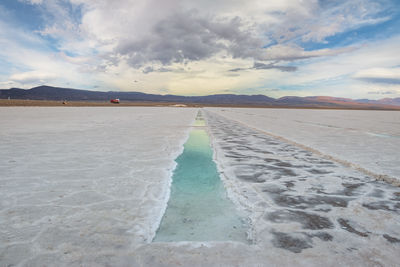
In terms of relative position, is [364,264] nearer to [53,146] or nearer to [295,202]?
[295,202]

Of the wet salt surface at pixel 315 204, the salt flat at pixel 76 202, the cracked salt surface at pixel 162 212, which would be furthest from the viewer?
the wet salt surface at pixel 315 204

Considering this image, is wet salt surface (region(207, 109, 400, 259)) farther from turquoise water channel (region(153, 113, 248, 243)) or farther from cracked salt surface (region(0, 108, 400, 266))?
turquoise water channel (region(153, 113, 248, 243))

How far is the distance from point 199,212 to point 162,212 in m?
0.41

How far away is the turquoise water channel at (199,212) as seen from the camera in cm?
234

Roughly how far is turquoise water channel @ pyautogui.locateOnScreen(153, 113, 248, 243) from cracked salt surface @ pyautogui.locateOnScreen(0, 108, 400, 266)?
0.12 metres

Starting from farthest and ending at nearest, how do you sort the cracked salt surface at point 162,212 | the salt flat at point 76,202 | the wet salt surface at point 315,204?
the wet salt surface at point 315,204, the salt flat at point 76,202, the cracked salt surface at point 162,212

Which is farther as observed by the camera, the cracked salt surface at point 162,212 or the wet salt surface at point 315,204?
the wet salt surface at point 315,204

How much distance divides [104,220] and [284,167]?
137 inches

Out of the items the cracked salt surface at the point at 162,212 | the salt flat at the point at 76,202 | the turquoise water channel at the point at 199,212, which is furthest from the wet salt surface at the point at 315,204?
the salt flat at the point at 76,202

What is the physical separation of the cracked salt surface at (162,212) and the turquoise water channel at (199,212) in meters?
0.12

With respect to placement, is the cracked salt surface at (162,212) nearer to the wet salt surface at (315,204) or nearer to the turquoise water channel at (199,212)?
the wet salt surface at (315,204)

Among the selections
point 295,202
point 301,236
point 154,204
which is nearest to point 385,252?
point 301,236

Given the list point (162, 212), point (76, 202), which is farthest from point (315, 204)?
point (76, 202)

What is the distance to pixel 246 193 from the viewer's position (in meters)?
3.46
